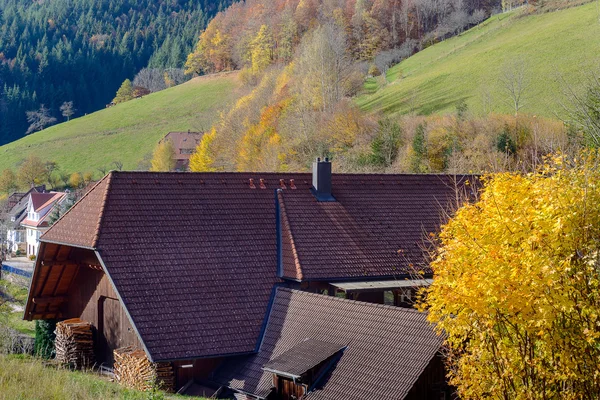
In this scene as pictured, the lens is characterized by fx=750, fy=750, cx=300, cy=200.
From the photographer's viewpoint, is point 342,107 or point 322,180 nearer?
point 322,180

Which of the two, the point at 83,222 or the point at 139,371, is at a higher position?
the point at 83,222

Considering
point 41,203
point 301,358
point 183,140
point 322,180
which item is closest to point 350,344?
point 301,358

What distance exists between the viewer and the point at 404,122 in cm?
4475

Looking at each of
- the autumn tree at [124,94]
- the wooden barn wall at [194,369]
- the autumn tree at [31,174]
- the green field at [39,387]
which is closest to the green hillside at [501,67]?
the wooden barn wall at [194,369]

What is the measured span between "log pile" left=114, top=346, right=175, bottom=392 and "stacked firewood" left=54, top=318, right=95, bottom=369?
203 cm

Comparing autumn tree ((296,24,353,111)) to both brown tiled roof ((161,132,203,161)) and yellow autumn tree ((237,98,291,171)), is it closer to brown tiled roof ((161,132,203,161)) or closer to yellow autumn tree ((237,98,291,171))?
yellow autumn tree ((237,98,291,171))

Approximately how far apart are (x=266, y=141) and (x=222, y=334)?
3843cm

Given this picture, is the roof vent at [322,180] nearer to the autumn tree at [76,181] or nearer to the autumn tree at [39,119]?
the autumn tree at [76,181]

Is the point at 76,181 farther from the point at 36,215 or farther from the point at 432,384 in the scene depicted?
the point at 432,384

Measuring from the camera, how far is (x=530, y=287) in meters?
10.6

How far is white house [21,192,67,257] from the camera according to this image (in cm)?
6206

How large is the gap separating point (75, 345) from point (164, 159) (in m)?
55.3

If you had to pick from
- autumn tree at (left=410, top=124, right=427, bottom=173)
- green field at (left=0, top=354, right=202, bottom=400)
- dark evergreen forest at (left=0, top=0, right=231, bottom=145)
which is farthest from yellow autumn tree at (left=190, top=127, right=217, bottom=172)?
dark evergreen forest at (left=0, top=0, right=231, bottom=145)

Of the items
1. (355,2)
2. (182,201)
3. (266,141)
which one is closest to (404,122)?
(266,141)
